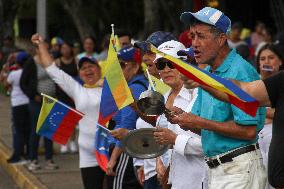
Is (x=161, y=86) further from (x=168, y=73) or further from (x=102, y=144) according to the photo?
(x=102, y=144)

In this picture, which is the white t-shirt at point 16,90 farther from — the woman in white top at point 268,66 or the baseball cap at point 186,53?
the baseball cap at point 186,53

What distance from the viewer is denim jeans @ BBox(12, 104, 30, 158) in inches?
504

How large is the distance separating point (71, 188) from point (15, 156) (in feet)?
8.70

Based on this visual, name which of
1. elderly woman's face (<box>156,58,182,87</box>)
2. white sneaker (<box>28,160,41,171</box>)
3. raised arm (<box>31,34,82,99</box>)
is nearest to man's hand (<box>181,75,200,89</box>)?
elderly woman's face (<box>156,58,182,87</box>)

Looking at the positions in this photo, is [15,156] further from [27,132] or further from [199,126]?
[199,126]

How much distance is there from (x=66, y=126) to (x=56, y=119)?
0.12 metres

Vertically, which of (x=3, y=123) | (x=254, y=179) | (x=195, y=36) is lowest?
(x=3, y=123)

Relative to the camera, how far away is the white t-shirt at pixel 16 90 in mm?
12727

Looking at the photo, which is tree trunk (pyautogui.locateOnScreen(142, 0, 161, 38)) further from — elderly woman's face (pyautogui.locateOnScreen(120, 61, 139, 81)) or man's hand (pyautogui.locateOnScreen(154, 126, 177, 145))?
man's hand (pyautogui.locateOnScreen(154, 126, 177, 145))

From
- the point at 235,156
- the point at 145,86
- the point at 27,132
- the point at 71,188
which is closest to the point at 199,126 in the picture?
the point at 235,156

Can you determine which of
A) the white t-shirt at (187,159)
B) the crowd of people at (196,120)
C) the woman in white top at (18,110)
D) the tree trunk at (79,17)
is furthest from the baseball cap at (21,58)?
the tree trunk at (79,17)

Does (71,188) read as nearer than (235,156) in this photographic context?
No

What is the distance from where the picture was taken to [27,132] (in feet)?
43.0

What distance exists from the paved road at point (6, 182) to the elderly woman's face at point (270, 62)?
579 centimetres
